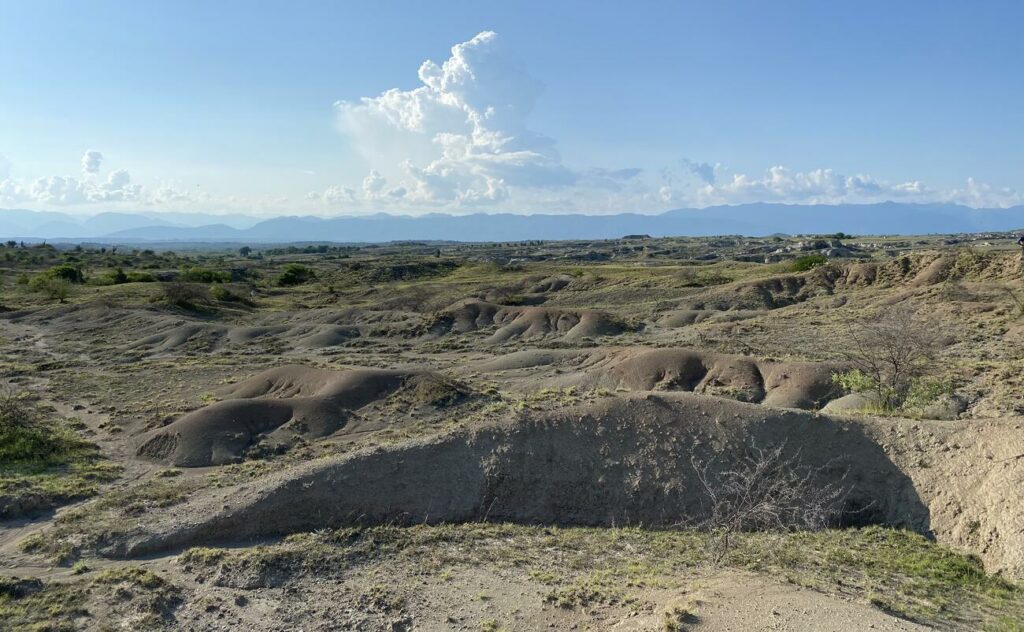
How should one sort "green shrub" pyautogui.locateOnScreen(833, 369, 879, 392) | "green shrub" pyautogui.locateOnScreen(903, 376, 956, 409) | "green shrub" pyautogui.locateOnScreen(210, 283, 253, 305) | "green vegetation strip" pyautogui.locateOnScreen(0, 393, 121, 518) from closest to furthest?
"green vegetation strip" pyautogui.locateOnScreen(0, 393, 121, 518) → "green shrub" pyautogui.locateOnScreen(903, 376, 956, 409) → "green shrub" pyautogui.locateOnScreen(833, 369, 879, 392) → "green shrub" pyautogui.locateOnScreen(210, 283, 253, 305)

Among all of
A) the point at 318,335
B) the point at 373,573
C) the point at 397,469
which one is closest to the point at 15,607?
the point at 373,573

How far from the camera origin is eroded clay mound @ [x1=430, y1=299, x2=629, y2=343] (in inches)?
1827

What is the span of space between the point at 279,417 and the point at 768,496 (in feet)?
58.7

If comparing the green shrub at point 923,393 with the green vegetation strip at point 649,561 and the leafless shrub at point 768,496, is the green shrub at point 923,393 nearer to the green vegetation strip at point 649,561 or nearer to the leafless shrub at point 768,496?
the leafless shrub at point 768,496

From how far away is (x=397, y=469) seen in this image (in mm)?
17234

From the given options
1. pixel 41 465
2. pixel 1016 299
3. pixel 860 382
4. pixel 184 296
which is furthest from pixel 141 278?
pixel 1016 299

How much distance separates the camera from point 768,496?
15.2 metres

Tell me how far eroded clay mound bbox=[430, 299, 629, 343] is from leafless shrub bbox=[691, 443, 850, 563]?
88.7ft

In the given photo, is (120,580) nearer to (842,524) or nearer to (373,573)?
(373,573)

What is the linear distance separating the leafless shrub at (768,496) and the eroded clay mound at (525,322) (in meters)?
27.0

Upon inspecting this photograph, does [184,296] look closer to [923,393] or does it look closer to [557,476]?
[557,476]

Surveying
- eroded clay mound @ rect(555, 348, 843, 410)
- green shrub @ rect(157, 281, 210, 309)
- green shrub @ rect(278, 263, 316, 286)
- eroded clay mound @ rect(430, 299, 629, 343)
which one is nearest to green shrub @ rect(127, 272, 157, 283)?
green shrub @ rect(278, 263, 316, 286)

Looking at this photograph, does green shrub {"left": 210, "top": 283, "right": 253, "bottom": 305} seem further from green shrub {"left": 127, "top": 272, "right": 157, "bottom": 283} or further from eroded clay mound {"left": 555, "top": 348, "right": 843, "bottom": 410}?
eroded clay mound {"left": 555, "top": 348, "right": 843, "bottom": 410}

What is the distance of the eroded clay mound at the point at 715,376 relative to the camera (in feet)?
82.2
